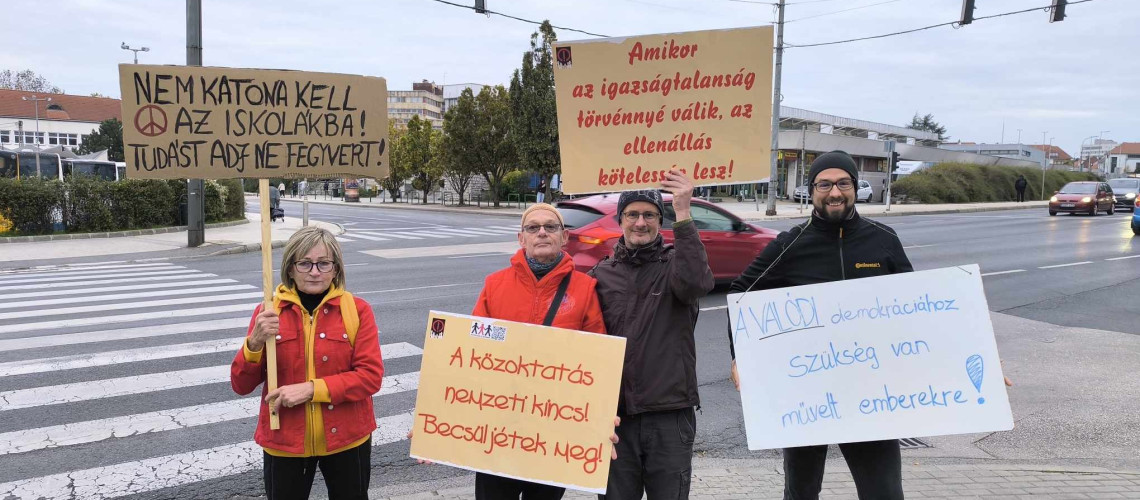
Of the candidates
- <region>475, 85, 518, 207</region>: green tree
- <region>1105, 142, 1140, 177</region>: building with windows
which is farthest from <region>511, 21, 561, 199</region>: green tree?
<region>1105, 142, 1140, 177</region>: building with windows

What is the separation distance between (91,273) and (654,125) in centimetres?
1410

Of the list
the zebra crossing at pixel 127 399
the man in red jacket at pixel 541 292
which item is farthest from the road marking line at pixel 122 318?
the man in red jacket at pixel 541 292

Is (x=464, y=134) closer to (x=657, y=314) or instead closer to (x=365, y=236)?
(x=365, y=236)

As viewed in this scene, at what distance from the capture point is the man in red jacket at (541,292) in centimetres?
287

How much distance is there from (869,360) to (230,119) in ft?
9.45

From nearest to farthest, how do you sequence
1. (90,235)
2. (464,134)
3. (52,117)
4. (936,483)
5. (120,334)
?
1. (936,483)
2. (120,334)
3. (90,235)
4. (464,134)
5. (52,117)

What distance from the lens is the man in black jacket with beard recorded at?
2.92 m

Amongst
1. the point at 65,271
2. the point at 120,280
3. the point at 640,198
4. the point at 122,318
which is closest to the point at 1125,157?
the point at 120,280

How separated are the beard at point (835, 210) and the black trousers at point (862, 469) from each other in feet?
2.98

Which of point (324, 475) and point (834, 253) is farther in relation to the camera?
point (834, 253)

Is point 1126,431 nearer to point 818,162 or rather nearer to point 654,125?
point 818,162

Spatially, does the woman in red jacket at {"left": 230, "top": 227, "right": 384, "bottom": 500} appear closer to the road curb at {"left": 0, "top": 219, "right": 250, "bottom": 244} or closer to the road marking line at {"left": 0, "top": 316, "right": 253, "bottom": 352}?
the road marking line at {"left": 0, "top": 316, "right": 253, "bottom": 352}

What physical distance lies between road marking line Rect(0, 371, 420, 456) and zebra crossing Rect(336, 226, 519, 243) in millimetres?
15902

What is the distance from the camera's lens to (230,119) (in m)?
3.20
